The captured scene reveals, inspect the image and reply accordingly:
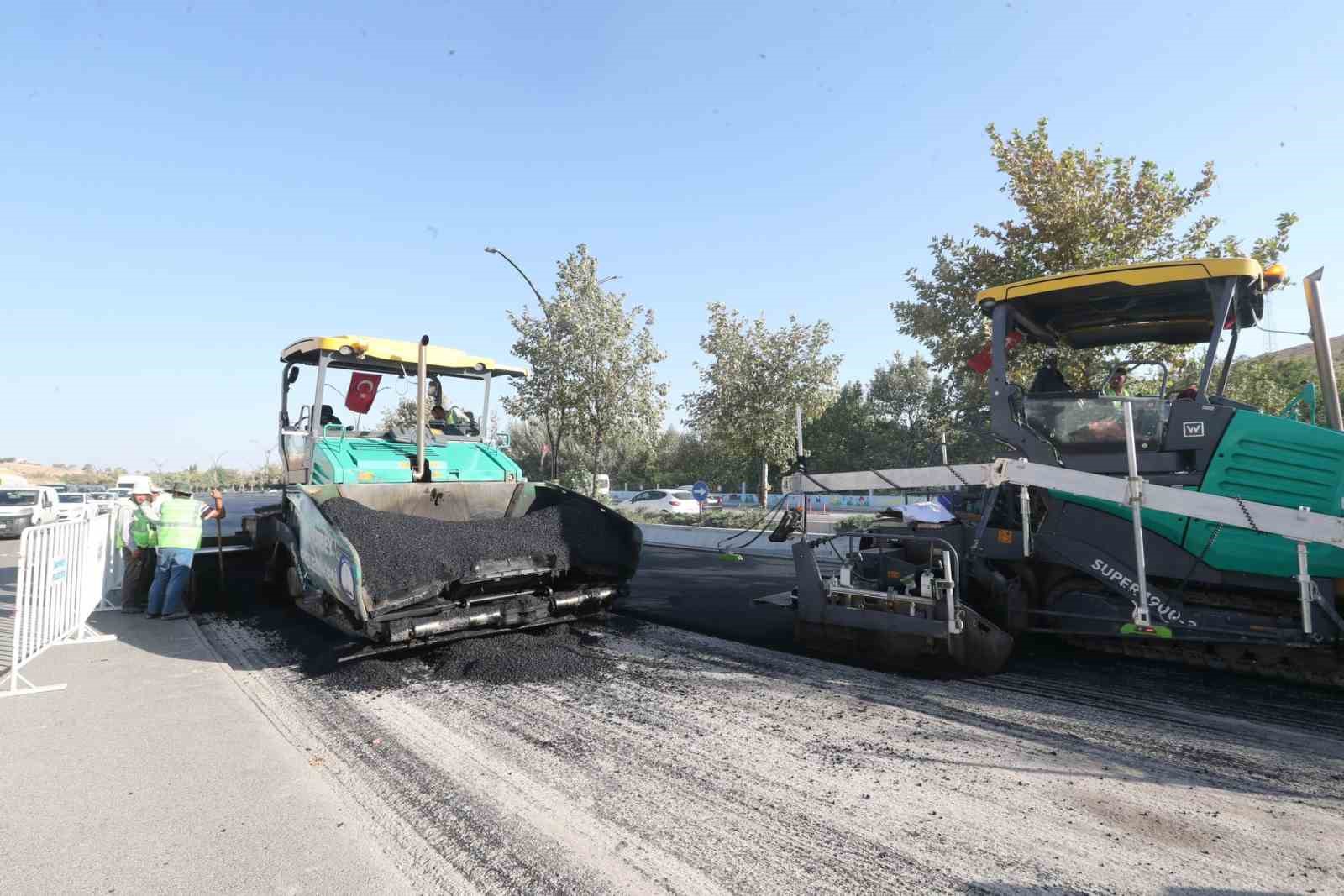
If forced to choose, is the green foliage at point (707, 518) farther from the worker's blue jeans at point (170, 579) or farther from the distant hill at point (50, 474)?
the distant hill at point (50, 474)

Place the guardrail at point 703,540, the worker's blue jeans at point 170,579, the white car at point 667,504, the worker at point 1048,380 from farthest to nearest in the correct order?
the white car at point 667,504 < the guardrail at point 703,540 < the worker's blue jeans at point 170,579 < the worker at point 1048,380

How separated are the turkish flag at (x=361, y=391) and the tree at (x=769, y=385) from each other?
1478cm

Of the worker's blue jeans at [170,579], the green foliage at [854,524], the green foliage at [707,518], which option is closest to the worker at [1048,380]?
the green foliage at [854,524]

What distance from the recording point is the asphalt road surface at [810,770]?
2.58 m

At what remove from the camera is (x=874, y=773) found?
3.38 metres

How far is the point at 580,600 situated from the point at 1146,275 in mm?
4763

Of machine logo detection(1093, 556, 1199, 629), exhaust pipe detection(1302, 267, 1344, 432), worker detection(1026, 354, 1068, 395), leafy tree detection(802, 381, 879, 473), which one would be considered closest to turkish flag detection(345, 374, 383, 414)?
worker detection(1026, 354, 1068, 395)

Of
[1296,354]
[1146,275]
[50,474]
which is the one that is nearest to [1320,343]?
[1146,275]

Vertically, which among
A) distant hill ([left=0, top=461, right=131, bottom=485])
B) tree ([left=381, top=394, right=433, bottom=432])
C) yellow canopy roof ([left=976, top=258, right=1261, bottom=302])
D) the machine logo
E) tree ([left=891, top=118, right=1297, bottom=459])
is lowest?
distant hill ([left=0, top=461, right=131, bottom=485])

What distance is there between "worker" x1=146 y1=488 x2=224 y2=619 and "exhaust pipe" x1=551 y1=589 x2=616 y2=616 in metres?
4.27

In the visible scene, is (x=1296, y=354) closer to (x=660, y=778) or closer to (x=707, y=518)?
(x=707, y=518)

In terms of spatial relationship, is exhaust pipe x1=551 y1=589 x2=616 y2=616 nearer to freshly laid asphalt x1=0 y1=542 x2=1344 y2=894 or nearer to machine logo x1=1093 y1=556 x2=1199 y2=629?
freshly laid asphalt x1=0 y1=542 x2=1344 y2=894

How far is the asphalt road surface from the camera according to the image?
8.48ft

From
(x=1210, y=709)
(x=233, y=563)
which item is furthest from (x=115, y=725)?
(x=1210, y=709)
